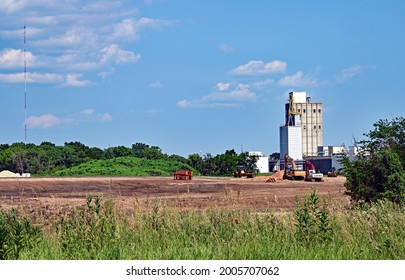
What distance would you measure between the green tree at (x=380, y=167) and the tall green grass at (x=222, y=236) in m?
9.38

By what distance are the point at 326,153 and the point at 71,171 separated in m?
52.6

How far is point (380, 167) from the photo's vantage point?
26.0m

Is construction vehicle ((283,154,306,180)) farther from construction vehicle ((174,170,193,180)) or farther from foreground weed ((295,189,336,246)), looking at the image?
foreground weed ((295,189,336,246))

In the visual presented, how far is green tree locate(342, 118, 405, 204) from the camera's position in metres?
25.5

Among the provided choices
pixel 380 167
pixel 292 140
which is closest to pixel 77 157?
pixel 292 140

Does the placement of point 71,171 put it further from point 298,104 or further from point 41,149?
point 298,104

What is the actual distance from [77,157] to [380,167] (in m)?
106

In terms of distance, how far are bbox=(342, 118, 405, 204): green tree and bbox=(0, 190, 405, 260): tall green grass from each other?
938cm

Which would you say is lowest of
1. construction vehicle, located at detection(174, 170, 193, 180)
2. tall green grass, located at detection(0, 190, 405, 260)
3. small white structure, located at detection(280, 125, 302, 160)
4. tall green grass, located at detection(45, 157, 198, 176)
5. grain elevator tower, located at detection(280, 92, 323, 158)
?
tall green grass, located at detection(0, 190, 405, 260)

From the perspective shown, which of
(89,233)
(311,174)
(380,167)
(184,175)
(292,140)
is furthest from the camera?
(292,140)

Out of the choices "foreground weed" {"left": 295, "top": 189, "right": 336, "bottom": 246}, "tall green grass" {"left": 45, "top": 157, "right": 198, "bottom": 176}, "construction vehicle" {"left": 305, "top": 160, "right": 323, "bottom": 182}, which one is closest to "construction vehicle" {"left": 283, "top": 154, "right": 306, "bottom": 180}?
"construction vehicle" {"left": 305, "top": 160, "right": 323, "bottom": 182}

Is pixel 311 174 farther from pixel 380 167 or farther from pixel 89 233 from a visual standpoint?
pixel 89 233

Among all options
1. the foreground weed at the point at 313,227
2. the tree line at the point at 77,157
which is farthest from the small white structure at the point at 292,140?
the foreground weed at the point at 313,227
